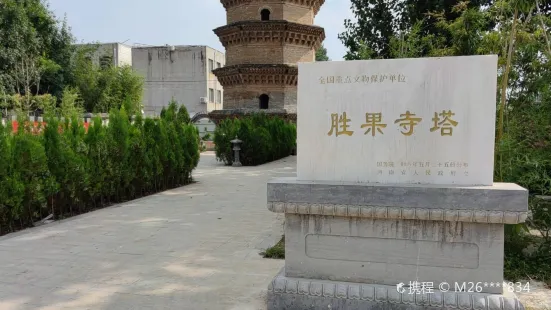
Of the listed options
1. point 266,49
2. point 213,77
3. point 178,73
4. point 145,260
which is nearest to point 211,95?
point 213,77

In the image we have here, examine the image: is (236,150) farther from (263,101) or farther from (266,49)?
(266,49)

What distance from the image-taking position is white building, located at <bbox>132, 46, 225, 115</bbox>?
39062 mm

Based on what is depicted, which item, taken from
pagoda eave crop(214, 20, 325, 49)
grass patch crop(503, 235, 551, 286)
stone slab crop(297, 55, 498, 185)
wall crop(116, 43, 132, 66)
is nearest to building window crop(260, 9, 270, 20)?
pagoda eave crop(214, 20, 325, 49)

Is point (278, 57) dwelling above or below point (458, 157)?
above

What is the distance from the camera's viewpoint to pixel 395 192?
9.39 ft

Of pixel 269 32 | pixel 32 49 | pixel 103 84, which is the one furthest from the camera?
pixel 103 84

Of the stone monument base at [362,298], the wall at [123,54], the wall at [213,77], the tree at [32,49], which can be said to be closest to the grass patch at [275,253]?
the stone monument base at [362,298]

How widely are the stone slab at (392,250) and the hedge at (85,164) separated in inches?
175

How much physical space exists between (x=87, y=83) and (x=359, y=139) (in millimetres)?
32810

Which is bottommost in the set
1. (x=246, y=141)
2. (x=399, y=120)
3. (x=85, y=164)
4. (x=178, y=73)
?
(x=85, y=164)

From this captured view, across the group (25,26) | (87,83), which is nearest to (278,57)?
(25,26)

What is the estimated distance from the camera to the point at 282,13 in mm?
21266

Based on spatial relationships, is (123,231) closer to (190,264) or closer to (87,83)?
(190,264)

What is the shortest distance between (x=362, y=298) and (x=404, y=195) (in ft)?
2.49
